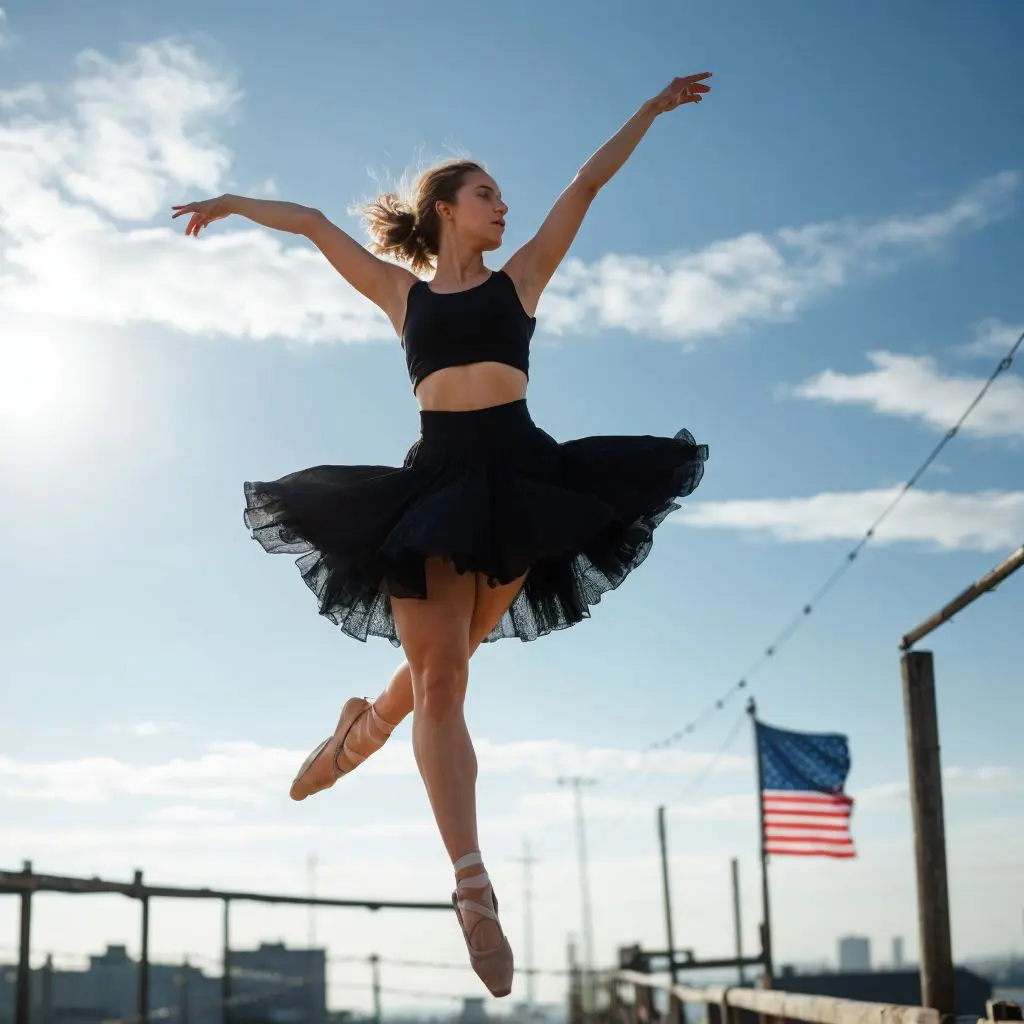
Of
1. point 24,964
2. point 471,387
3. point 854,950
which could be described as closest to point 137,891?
point 24,964

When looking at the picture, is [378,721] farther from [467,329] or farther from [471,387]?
[467,329]

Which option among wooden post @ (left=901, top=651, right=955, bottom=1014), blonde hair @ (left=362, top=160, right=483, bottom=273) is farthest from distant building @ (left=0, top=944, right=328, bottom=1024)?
blonde hair @ (left=362, top=160, right=483, bottom=273)

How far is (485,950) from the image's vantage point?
97.3 inches

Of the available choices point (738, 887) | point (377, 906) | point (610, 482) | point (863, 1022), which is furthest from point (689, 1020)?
point (738, 887)

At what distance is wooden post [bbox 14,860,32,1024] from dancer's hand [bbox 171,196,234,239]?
274 cm

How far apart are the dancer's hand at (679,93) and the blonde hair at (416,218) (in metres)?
0.44

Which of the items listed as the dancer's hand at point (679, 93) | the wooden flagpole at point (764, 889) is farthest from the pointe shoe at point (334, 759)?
the wooden flagpole at point (764, 889)

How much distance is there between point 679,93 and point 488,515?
3.77 ft

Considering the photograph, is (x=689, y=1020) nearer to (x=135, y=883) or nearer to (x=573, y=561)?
(x=135, y=883)

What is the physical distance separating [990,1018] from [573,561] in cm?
140

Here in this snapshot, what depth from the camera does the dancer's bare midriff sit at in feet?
9.67

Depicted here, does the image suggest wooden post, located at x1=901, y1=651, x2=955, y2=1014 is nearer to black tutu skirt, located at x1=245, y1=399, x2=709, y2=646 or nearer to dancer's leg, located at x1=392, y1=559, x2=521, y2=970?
black tutu skirt, located at x1=245, y1=399, x2=709, y2=646

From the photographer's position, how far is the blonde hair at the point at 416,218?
3209 millimetres

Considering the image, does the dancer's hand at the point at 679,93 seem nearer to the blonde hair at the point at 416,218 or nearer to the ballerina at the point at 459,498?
the ballerina at the point at 459,498
